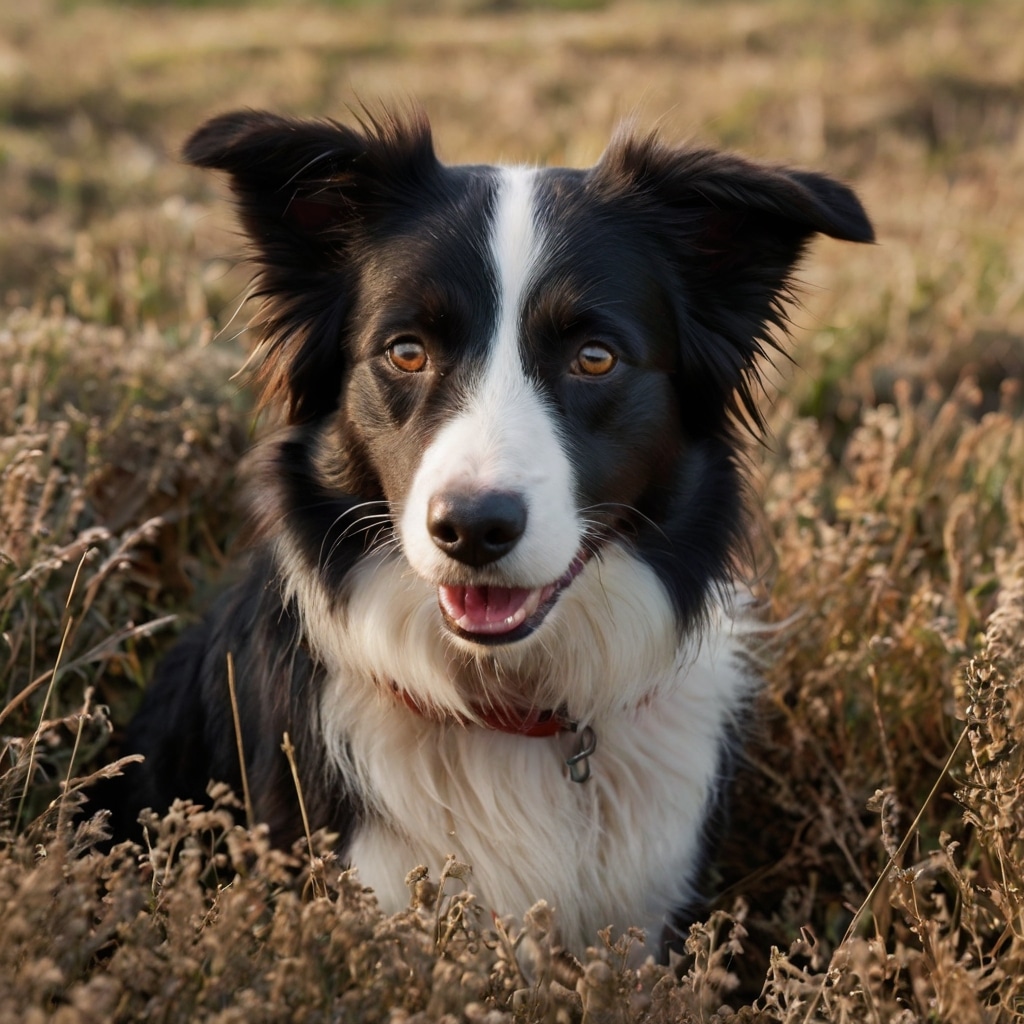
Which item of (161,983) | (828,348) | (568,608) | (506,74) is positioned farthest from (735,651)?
(506,74)

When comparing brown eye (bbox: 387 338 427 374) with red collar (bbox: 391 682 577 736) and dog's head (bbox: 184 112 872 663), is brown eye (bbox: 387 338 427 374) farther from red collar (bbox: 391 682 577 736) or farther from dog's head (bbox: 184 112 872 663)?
red collar (bbox: 391 682 577 736)

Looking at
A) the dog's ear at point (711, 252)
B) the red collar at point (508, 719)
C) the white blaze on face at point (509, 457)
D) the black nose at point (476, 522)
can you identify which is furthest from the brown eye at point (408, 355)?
the red collar at point (508, 719)

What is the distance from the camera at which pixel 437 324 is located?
9.26 feet

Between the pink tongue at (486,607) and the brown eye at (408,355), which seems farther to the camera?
the brown eye at (408,355)

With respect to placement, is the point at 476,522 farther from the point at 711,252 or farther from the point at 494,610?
the point at 711,252

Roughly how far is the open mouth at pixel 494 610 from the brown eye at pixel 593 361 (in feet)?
1.55

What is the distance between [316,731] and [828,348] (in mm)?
4318

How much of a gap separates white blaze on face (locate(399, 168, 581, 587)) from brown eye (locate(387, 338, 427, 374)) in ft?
0.64

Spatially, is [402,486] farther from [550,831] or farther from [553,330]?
[550,831]

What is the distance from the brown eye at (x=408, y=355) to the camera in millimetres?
2873

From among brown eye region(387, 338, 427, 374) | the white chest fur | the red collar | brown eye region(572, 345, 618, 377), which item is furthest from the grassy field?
brown eye region(572, 345, 618, 377)

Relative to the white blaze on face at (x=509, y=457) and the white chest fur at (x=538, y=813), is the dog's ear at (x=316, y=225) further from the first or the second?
the white chest fur at (x=538, y=813)

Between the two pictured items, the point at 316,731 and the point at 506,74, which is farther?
the point at 506,74

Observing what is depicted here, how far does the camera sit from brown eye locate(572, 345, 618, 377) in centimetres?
286
